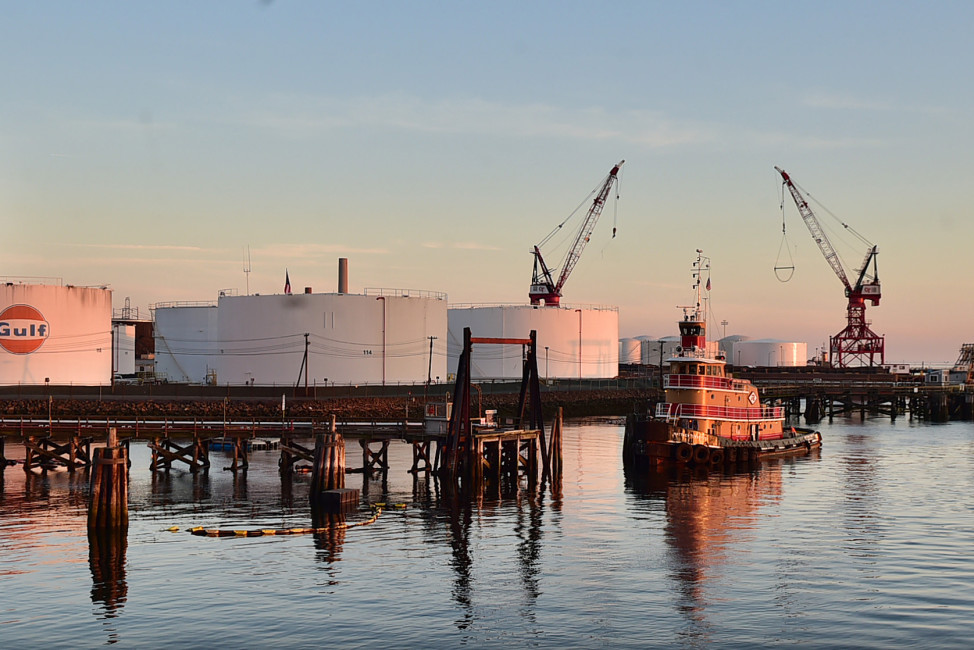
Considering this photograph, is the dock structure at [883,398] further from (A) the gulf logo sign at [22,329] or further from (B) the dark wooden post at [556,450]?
(A) the gulf logo sign at [22,329]

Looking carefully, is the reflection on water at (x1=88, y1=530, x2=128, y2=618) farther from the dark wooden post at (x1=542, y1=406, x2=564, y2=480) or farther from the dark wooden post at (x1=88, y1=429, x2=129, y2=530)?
the dark wooden post at (x1=542, y1=406, x2=564, y2=480)

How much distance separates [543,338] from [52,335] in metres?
78.2

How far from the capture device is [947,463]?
85.0m

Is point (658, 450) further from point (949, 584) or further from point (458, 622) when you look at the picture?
point (458, 622)

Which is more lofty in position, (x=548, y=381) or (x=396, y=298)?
(x=396, y=298)

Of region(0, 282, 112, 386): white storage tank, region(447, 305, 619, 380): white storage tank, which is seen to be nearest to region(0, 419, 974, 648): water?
region(0, 282, 112, 386): white storage tank

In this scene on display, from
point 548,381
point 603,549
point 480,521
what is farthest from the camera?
point 548,381

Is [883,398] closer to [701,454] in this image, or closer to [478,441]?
[701,454]

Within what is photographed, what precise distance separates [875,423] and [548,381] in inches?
1737

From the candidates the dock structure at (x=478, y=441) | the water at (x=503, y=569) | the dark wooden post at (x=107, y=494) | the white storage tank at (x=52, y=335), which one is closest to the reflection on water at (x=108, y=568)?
the water at (x=503, y=569)

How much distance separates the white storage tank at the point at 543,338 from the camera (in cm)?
16475

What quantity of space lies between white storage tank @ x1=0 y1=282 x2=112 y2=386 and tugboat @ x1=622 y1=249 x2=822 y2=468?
56814 millimetres

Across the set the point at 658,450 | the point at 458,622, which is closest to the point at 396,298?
the point at 658,450

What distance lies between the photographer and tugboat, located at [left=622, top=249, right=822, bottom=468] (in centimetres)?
7781
